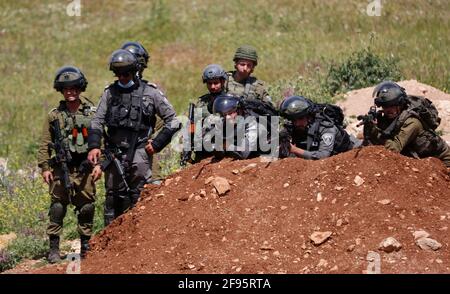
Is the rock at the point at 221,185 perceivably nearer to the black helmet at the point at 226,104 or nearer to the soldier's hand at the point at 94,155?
the black helmet at the point at 226,104

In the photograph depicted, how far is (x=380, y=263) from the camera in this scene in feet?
22.4

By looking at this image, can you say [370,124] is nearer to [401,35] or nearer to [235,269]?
[235,269]

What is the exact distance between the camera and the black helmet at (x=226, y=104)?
871 cm

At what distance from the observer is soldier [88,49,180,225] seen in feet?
28.8

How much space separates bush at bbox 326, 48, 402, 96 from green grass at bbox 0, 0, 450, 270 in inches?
15.4

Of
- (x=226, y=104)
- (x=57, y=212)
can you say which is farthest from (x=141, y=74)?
(x=57, y=212)

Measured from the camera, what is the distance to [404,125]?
8.35 meters

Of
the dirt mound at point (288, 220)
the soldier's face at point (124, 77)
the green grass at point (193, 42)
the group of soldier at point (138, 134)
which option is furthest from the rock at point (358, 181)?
the green grass at point (193, 42)

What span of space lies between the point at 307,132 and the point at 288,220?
1567 mm

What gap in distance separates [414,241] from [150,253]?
258cm

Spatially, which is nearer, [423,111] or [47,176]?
[423,111]

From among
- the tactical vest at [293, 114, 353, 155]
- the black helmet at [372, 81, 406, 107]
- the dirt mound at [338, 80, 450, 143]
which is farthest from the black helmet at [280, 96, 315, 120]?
the dirt mound at [338, 80, 450, 143]

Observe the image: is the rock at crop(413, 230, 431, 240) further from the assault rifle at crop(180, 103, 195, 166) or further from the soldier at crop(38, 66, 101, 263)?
the soldier at crop(38, 66, 101, 263)

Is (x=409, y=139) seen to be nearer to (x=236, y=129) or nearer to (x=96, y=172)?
(x=236, y=129)
